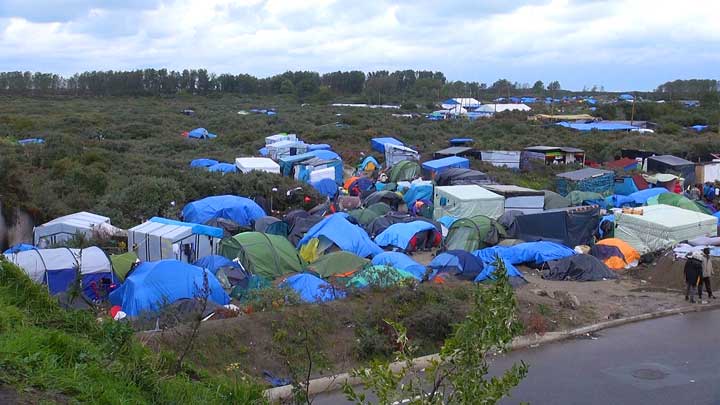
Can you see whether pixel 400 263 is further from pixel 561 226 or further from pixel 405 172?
pixel 405 172

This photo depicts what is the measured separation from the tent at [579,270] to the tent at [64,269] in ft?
34.6

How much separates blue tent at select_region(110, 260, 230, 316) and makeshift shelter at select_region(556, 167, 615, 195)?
18239mm

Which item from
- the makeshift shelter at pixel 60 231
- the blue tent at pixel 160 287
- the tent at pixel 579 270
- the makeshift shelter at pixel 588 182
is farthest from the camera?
the makeshift shelter at pixel 588 182

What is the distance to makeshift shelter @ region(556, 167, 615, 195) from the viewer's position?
1069 inches

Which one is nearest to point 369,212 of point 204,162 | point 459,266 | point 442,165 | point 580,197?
point 459,266

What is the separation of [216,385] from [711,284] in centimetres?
1374

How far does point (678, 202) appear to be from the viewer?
23203 mm

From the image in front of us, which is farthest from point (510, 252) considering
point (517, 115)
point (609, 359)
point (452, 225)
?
point (517, 115)

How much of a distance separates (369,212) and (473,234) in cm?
411

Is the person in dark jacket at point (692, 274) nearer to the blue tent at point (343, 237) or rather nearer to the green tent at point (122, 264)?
the blue tent at point (343, 237)

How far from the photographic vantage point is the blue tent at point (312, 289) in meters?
12.9

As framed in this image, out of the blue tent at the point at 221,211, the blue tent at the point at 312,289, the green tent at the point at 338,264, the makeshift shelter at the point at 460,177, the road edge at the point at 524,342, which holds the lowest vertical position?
the road edge at the point at 524,342

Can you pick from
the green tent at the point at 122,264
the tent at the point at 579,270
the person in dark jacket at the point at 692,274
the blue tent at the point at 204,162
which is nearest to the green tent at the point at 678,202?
the tent at the point at 579,270

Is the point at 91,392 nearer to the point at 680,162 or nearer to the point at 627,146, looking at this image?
the point at 680,162
